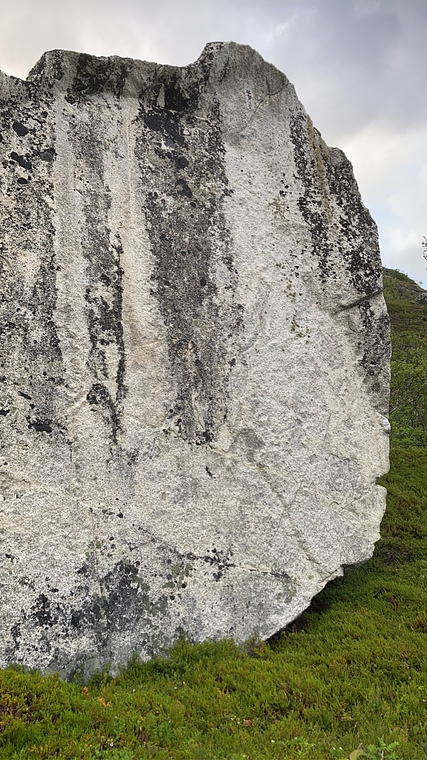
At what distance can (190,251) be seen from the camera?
7762mm

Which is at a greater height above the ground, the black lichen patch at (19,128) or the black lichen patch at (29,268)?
the black lichen patch at (19,128)

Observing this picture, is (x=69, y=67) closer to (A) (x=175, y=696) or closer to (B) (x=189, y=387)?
(B) (x=189, y=387)

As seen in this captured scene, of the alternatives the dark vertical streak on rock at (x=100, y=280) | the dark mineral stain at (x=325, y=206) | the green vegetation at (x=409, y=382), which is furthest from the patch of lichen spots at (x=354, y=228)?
the green vegetation at (x=409, y=382)

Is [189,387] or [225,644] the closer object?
[225,644]

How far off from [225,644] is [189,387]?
10.0ft

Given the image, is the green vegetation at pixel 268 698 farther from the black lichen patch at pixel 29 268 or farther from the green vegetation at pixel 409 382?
the green vegetation at pixel 409 382

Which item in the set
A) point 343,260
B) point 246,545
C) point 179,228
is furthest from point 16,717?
point 343,260

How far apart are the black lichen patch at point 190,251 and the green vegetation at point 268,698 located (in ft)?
8.72

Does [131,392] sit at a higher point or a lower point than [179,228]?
lower

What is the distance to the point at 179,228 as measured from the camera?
7793 mm

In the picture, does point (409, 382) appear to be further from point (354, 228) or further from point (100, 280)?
point (100, 280)

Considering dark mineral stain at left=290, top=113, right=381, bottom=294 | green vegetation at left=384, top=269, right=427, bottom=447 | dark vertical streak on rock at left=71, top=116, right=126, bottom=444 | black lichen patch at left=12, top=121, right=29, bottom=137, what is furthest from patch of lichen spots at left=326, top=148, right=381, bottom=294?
green vegetation at left=384, top=269, right=427, bottom=447

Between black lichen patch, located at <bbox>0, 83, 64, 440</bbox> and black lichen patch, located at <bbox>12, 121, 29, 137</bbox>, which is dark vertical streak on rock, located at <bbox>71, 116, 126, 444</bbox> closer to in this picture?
black lichen patch, located at <bbox>0, 83, 64, 440</bbox>

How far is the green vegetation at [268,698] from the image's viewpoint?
4641 millimetres
